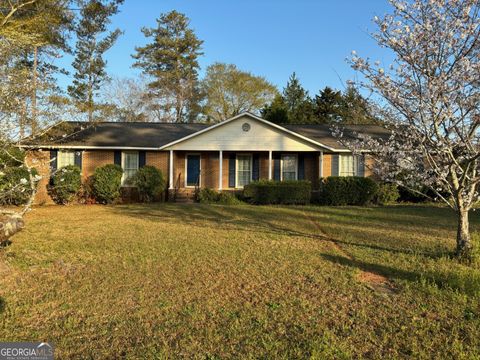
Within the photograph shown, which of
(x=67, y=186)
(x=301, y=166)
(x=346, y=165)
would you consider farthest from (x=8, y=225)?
(x=346, y=165)

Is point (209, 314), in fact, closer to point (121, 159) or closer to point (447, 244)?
point (447, 244)

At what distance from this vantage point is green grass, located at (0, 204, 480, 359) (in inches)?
137

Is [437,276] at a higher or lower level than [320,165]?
lower

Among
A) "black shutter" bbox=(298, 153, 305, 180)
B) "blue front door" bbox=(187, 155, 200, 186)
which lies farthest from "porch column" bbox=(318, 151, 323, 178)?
"blue front door" bbox=(187, 155, 200, 186)

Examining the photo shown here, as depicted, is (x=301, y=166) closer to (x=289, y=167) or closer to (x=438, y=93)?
(x=289, y=167)

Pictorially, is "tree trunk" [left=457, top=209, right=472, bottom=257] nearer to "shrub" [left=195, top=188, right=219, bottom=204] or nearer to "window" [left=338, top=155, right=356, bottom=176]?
"shrub" [left=195, top=188, right=219, bottom=204]

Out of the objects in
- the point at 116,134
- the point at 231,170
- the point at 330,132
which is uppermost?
the point at 330,132

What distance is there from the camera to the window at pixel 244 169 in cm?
1898

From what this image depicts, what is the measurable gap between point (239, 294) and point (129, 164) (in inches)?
581

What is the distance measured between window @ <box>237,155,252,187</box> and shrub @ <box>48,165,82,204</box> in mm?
8066

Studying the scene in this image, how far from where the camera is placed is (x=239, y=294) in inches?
189

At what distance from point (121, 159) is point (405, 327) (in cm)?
1658

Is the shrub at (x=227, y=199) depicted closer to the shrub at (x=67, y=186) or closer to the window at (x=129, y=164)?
the window at (x=129, y=164)

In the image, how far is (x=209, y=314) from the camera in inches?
163
